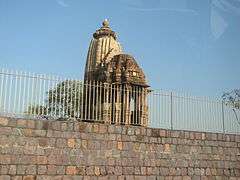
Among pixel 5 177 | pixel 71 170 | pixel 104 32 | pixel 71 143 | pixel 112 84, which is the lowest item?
pixel 5 177

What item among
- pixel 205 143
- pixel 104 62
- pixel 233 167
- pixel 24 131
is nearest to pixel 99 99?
pixel 24 131

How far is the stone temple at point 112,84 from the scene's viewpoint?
33.6 ft

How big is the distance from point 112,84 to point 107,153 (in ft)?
8.21

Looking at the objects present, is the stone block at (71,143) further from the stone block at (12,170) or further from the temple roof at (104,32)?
the temple roof at (104,32)

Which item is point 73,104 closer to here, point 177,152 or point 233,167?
point 177,152

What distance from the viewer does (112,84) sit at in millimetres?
11398

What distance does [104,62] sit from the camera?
1792cm

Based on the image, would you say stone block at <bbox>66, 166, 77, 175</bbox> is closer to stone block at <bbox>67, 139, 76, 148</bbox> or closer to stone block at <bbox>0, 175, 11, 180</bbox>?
stone block at <bbox>67, 139, 76, 148</bbox>

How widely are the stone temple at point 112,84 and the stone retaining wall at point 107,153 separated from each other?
0.73 meters

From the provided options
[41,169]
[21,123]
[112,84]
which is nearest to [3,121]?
[21,123]

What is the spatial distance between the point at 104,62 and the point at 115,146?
8580 millimetres

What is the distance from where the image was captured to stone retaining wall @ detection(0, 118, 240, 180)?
28.1 feet

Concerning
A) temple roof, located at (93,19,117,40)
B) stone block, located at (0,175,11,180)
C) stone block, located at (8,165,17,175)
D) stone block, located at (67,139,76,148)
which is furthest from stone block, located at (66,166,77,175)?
temple roof, located at (93,19,117,40)

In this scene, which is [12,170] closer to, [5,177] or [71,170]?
[5,177]
